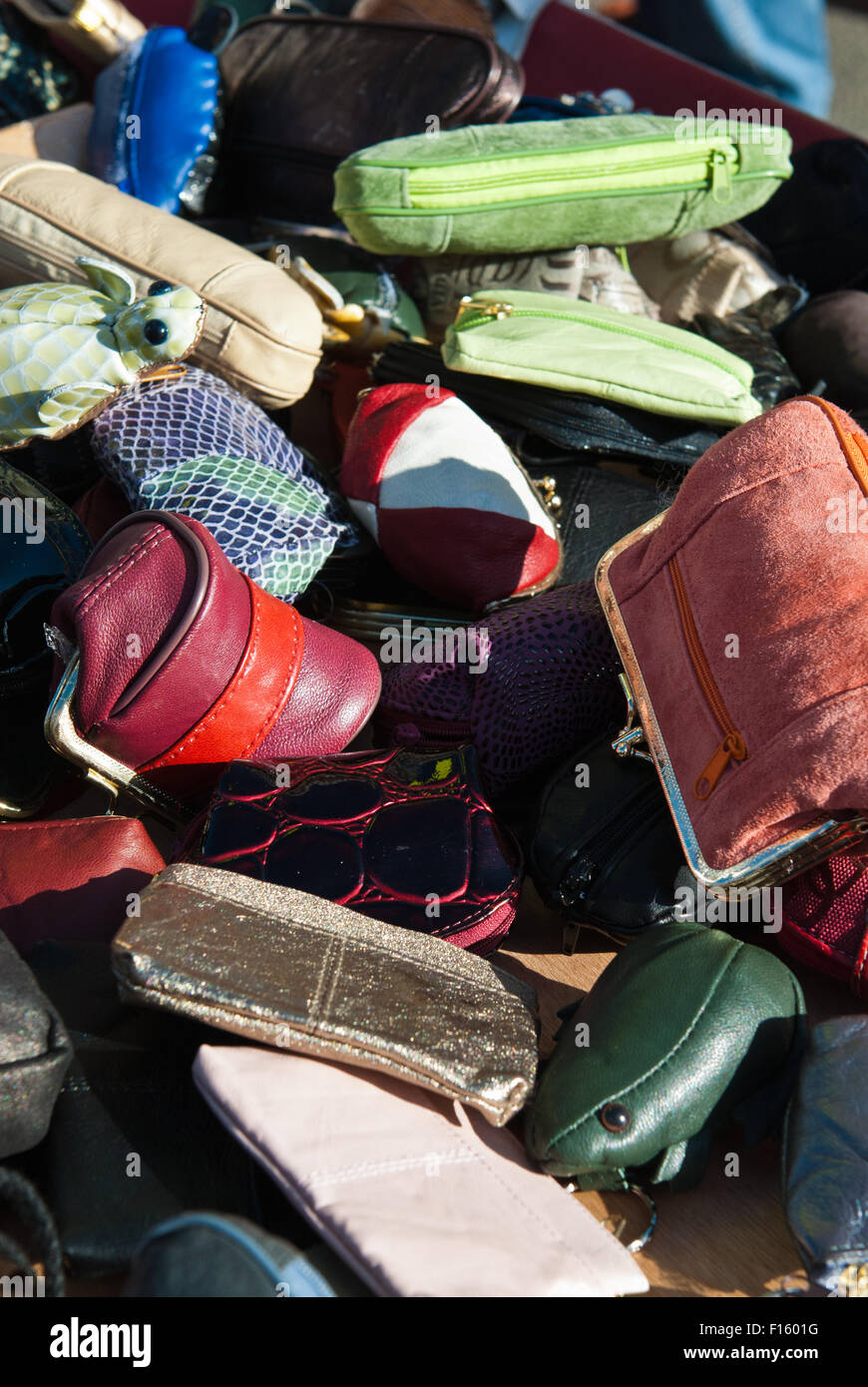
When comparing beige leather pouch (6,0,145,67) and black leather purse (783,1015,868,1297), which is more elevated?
beige leather pouch (6,0,145,67)

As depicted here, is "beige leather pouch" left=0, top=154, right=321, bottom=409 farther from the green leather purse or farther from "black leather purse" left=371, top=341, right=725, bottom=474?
the green leather purse

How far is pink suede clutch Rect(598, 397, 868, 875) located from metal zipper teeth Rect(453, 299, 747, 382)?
1.36ft

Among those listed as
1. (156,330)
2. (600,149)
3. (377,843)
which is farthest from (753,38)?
(377,843)

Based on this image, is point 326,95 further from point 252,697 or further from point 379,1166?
point 379,1166

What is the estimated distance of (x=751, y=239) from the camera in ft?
6.48

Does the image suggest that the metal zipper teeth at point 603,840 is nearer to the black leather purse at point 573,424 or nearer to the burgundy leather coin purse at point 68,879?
the burgundy leather coin purse at point 68,879

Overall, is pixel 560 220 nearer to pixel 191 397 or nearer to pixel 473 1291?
pixel 191 397

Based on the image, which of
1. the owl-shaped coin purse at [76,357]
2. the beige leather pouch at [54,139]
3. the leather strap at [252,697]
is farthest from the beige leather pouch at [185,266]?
the leather strap at [252,697]

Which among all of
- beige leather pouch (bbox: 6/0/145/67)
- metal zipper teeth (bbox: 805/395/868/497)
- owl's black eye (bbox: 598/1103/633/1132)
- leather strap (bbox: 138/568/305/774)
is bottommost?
owl's black eye (bbox: 598/1103/633/1132)

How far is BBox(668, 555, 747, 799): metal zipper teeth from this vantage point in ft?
3.25

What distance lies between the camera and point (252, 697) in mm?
1113

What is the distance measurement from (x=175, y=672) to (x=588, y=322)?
2.84 ft

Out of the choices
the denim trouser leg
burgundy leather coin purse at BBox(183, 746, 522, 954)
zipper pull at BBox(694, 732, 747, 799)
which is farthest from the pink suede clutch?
the denim trouser leg
